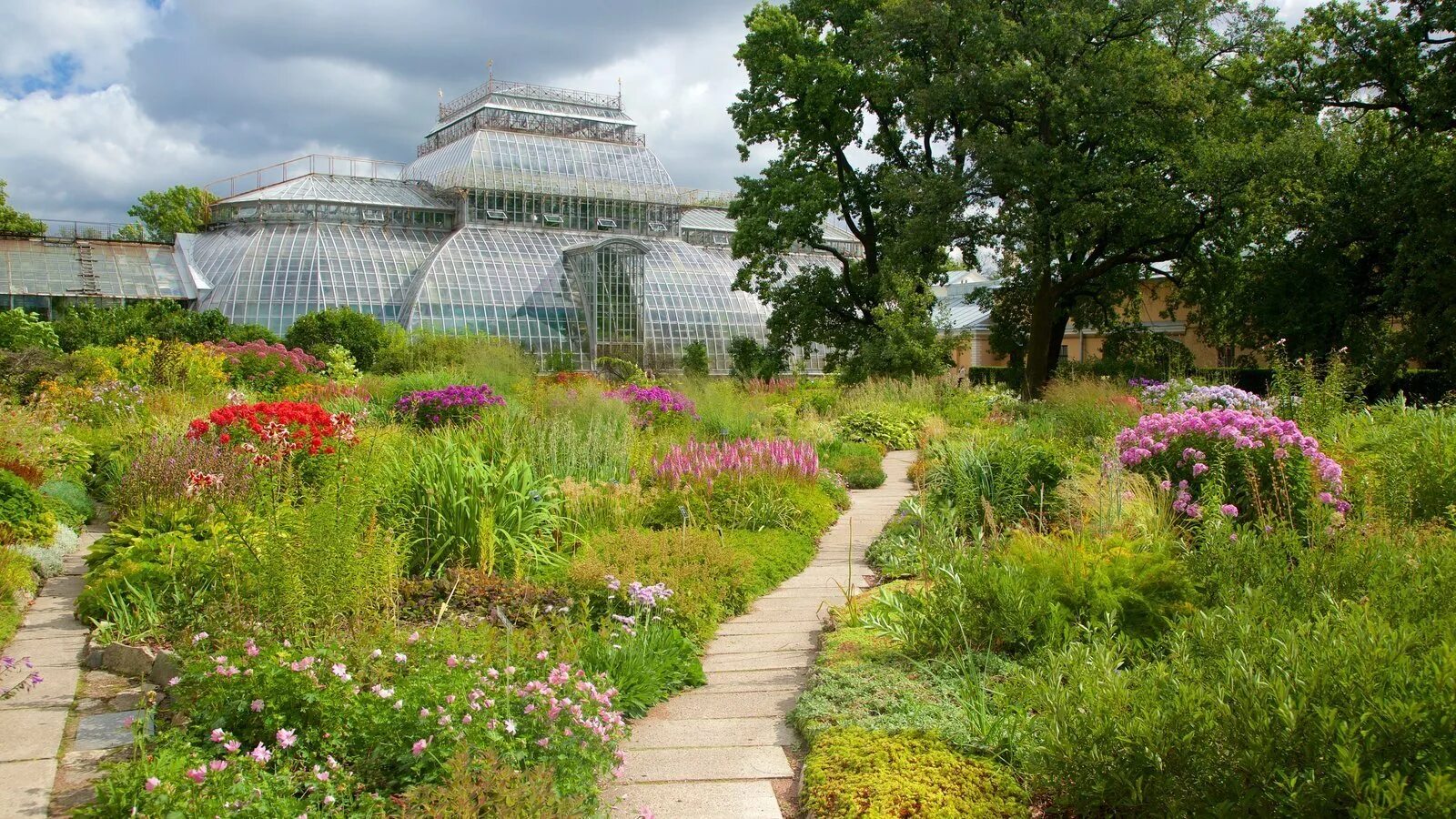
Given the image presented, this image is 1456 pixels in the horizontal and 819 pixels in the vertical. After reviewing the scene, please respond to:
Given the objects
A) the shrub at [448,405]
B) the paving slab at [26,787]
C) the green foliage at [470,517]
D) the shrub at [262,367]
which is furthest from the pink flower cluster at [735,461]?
the shrub at [262,367]

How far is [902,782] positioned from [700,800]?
76 cm

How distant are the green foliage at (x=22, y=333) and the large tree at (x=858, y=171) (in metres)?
14.3

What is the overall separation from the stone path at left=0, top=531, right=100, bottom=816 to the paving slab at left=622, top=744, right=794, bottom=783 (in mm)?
2060

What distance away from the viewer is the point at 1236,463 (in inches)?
259

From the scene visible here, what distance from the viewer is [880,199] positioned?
23.2 metres

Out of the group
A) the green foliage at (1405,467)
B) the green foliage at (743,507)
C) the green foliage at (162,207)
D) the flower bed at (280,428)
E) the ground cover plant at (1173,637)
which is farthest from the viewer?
the green foliage at (162,207)

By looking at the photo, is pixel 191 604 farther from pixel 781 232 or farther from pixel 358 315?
pixel 358 315

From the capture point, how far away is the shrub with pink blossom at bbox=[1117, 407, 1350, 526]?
20.0ft

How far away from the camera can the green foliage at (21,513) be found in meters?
6.84

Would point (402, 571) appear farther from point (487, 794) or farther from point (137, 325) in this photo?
point (137, 325)

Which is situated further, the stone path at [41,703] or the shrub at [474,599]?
the shrub at [474,599]

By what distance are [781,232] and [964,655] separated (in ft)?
65.0

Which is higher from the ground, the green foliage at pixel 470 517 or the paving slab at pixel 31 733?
the green foliage at pixel 470 517

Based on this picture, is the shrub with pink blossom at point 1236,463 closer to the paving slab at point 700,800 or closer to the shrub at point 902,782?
the shrub at point 902,782
